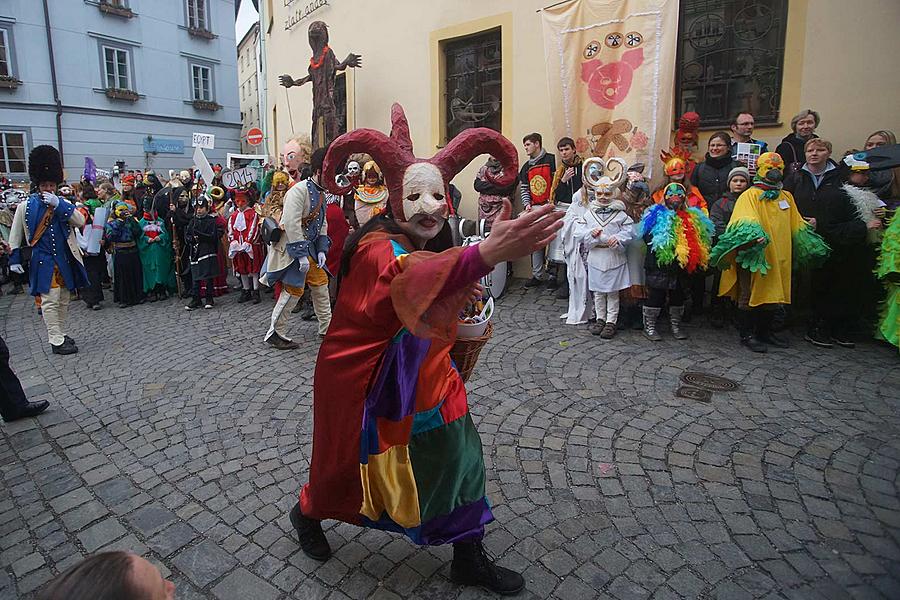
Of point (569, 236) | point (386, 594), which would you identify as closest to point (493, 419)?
point (386, 594)

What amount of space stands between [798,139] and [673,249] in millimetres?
2046

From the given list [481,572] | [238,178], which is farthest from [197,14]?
[481,572]

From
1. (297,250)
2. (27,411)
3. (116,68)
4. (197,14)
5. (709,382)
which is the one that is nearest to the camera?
(27,411)

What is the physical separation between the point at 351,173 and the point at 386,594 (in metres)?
6.22

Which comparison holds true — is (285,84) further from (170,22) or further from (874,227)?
(170,22)

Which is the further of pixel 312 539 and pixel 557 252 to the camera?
pixel 557 252

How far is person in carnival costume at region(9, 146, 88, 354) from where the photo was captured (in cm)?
633

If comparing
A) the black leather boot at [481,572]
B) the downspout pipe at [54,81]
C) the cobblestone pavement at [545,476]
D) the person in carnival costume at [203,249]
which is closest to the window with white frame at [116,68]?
the downspout pipe at [54,81]

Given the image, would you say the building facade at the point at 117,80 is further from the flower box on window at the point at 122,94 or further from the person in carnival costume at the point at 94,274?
the person in carnival costume at the point at 94,274

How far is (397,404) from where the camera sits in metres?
2.32

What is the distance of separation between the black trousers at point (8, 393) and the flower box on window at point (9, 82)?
2125 centimetres

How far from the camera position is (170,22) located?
82.1 ft

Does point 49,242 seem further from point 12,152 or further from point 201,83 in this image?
point 201,83

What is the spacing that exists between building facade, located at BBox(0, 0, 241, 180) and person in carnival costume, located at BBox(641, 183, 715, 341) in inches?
872
